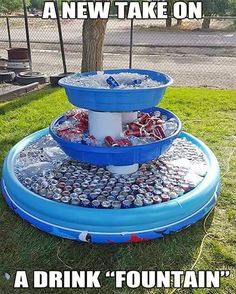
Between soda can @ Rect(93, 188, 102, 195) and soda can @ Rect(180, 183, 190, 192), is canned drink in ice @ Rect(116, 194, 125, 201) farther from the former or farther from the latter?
soda can @ Rect(180, 183, 190, 192)

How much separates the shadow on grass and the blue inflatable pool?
279 cm

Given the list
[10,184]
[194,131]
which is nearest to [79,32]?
[194,131]

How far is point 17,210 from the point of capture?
2775 millimetres

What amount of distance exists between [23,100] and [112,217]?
12.1ft

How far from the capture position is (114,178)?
9.71 ft

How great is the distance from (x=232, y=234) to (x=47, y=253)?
1236mm

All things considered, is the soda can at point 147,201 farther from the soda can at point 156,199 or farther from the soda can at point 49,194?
the soda can at point 49,194

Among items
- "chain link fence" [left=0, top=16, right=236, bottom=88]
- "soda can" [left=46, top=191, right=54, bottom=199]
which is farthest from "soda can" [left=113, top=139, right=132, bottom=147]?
"chain link fence" [left=0, top=16, right=236, bottom=88]

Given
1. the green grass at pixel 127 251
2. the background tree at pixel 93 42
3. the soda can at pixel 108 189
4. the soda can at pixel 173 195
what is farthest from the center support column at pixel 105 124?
the background tree at pixel 93 42

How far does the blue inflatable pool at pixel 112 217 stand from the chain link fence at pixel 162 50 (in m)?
4.71

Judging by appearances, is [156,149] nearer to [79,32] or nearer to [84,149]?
[84,149]

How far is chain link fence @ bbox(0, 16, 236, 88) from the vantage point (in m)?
8.23

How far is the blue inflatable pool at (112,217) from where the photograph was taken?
2436 mm

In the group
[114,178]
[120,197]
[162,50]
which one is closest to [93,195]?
[120,197]
